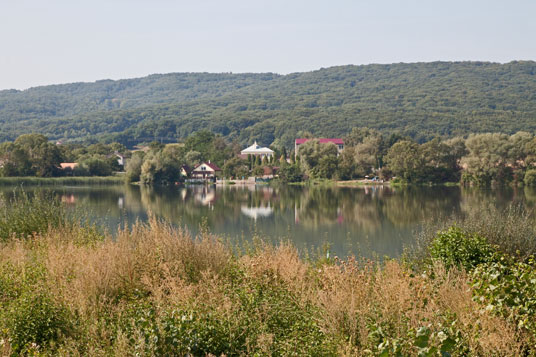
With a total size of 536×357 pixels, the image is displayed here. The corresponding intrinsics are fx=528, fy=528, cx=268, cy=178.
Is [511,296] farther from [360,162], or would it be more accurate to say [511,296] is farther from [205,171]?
[205,171]

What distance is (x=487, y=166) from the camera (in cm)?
5684

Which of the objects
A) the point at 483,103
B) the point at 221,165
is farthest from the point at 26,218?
the point at 483,103

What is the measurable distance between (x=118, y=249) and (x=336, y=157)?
210 ft

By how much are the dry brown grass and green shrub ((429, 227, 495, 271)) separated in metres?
0.70

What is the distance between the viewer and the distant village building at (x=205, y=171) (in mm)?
79581

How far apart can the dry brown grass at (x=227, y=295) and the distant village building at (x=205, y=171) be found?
236 ft

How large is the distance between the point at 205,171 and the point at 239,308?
76326 millimetres

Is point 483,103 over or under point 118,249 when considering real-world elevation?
over

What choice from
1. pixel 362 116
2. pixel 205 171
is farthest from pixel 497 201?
pixel 362 116

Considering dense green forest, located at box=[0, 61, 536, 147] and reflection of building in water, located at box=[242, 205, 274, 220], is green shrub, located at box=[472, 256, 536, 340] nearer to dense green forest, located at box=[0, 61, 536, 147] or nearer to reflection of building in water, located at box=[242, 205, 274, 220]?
reflection of building in water, located at box=[242, 205, 274, 220]

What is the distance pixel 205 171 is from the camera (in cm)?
8100

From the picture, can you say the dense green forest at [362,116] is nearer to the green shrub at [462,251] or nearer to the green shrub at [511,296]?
the green shrub at [462,251]

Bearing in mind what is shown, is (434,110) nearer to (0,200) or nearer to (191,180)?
(191,180)

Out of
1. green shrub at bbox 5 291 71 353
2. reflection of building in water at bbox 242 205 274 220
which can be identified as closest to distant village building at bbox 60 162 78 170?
reflection of building in water at bbox 242 205 274 220
